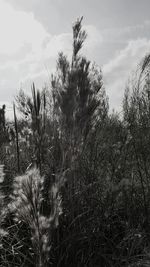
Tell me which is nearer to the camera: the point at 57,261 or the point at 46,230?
the point at 46,230

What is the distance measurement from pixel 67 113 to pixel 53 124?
3.02ft

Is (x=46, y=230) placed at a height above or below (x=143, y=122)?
below

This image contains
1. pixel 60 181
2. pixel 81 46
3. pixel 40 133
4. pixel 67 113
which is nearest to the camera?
pixel 60 181

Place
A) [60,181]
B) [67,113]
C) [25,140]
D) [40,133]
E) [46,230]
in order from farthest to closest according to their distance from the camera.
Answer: [25,140], [40,133], [67,113], [60,181], [46,230]

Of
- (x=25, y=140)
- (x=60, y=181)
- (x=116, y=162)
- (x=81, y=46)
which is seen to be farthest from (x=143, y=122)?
(x=60, y=181)

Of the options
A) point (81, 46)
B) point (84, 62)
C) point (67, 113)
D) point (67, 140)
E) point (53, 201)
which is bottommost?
point (53, 201)

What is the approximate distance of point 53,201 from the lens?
1349mm

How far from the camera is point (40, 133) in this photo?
2.28m

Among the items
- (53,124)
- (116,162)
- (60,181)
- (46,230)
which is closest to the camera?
(46,230)

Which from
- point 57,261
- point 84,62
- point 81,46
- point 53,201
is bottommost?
point 57,261

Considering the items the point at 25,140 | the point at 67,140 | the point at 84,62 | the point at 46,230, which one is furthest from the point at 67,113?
the point at 25,140

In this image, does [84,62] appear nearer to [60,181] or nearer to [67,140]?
[67,140]

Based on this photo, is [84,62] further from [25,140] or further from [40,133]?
[25,140]

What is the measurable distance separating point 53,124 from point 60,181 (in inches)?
63.5
